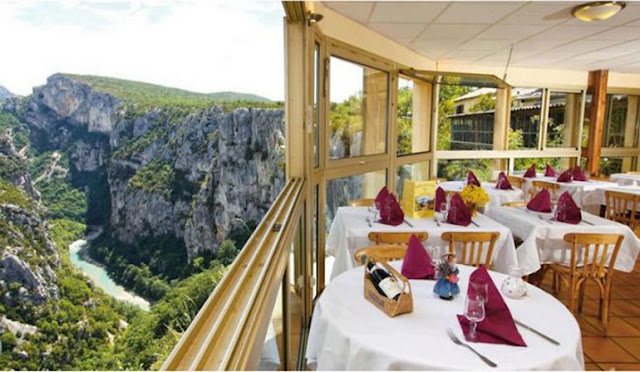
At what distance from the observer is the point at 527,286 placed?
152 centimetres

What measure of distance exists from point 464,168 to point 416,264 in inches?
202

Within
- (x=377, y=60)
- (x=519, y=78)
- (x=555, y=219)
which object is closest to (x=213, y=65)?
(x=377, y=60)

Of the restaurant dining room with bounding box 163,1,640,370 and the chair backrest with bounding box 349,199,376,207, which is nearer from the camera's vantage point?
the restaurant dining room with bounding box 163,1,640,370

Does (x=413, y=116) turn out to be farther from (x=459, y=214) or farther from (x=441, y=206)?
(x=459, y=214)

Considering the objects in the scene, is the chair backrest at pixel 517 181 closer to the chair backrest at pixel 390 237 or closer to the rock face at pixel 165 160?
the rock face at pixel 165 160

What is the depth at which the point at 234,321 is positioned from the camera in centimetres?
67

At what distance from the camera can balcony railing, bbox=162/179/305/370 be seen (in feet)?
1.83

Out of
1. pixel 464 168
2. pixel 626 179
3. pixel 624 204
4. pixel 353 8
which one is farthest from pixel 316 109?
pixel 626 179

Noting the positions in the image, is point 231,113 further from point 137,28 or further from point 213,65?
point 137,28

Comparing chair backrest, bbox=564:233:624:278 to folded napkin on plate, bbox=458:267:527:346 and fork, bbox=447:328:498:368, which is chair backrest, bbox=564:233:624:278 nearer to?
folded napkin on plate, bbox=458:267:527:346

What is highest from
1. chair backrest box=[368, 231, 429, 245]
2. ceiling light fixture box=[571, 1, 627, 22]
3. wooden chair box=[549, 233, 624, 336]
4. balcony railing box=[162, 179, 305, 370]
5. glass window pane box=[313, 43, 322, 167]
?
ceiling light fixture box=[571, 1, 627, 22]

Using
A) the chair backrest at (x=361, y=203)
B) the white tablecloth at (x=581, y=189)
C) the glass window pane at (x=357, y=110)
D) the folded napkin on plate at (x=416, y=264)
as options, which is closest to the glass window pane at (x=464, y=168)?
the white tablecloth at (x=581, y=189)

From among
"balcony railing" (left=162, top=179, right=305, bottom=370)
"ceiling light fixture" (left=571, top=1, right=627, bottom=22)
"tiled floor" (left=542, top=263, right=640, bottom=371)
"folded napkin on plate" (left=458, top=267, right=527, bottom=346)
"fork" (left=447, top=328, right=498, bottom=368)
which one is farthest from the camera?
"ceiling light fixture" (left=571, top=1, right=627, bottom=22)

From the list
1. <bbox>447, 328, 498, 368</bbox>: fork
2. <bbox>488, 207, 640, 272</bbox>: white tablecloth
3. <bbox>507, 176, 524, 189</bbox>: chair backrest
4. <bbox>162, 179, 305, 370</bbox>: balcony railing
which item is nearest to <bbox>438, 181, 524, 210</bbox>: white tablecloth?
<bbox>507, 176, 524, 189</bbox>: chair backrest
